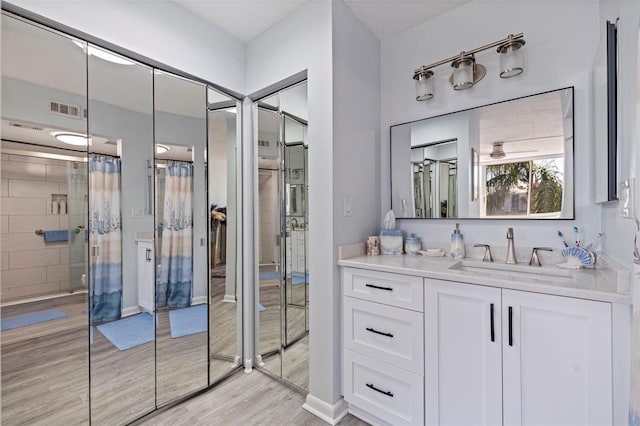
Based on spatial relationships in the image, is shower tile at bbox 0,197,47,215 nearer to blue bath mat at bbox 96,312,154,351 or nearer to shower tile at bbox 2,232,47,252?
shower tile at bbox 2,232,47,252

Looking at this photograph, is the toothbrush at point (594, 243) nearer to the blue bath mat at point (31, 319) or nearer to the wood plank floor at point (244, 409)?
the wood plank floor at point (244, 409)

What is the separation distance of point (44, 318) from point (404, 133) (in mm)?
2370

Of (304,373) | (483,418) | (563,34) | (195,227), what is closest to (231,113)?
(195,227)

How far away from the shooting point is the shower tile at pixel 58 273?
4.86ft

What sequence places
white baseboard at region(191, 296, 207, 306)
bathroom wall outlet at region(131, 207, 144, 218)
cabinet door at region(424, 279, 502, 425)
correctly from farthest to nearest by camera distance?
white baseboard at region(191, 296, 207, 306)
bathroom wall outlet at region(131, 207, 144, 218)
cabinet door at region(424, 279, 502, 425)

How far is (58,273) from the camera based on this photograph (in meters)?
1.51

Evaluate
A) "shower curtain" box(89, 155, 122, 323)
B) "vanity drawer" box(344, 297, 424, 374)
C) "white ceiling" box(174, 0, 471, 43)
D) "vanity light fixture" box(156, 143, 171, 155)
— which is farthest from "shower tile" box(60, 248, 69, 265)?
"white ceiling" box(174, 0, 471, 43)

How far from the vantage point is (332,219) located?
1.81 m

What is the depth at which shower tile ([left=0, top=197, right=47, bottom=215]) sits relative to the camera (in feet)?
4.45

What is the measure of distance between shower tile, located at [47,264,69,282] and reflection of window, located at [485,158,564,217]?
2377 mm

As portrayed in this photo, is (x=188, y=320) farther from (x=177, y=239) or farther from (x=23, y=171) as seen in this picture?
(x=23, y=171)

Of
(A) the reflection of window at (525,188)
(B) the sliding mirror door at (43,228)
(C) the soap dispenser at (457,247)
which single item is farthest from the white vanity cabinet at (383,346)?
(B) the sliding mirror door at (43,228)

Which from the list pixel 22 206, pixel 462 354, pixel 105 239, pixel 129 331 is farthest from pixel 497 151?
pixel 22 206

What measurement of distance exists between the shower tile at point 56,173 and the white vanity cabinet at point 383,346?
5.20 feet
